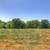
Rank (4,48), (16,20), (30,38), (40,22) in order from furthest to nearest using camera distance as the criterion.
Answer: (16,20) → (40,22) → (30,38) → (4,48)

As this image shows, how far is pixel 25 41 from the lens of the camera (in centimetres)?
486

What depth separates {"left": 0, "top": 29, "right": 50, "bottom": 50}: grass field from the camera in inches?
177

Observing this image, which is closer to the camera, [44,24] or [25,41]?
[25,41]

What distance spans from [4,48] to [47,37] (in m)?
1.55

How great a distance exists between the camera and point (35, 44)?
15.4ft

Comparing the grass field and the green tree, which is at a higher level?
the green tree

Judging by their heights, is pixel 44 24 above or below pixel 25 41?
above

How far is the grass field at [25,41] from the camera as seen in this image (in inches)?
177

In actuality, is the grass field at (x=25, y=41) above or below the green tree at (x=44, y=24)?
below

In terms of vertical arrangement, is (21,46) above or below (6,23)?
below

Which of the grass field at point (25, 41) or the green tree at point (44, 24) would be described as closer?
the grass field at point (25, 41)

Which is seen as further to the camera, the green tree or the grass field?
the green tree

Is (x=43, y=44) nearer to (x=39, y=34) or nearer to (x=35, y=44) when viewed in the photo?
(x=35, y=44)

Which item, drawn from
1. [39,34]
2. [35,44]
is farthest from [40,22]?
[35,44]
